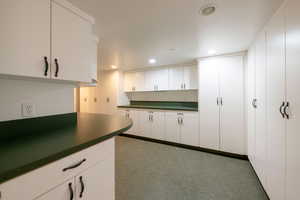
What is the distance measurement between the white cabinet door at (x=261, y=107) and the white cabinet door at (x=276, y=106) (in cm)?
13

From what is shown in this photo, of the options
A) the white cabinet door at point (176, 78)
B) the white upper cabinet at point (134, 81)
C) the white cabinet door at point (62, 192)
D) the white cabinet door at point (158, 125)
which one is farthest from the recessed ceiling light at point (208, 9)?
the white upper cabinet at point (134, 81)

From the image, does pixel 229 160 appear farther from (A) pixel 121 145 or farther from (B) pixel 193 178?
(A) pixel 121 145

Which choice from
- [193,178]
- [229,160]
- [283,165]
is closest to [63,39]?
[283,165]

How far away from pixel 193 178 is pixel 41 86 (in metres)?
2.29

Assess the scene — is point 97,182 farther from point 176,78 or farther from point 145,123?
point 176,78

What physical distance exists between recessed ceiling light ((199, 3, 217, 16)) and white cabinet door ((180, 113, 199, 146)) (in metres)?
2.13

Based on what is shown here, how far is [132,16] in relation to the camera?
4.93 feet

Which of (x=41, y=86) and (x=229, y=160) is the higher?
(x=41, y=86)

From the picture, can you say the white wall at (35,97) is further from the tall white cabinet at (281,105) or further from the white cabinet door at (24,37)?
the tall white cabinet at (281,105)

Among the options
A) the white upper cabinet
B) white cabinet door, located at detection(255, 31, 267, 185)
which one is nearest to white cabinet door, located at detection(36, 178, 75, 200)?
white cabinet door, located at detection(255, 31, 267, 185)

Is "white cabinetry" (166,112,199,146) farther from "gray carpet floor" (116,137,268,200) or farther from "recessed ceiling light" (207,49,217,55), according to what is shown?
"recessed ceiling light" (207,49,217,55)

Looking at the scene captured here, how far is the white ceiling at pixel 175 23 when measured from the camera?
4.29 feet

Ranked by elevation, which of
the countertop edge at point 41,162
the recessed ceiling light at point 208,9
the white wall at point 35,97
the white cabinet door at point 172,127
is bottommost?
the white cabinet door at point 172,127

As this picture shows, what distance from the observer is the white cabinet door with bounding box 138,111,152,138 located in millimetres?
3793
